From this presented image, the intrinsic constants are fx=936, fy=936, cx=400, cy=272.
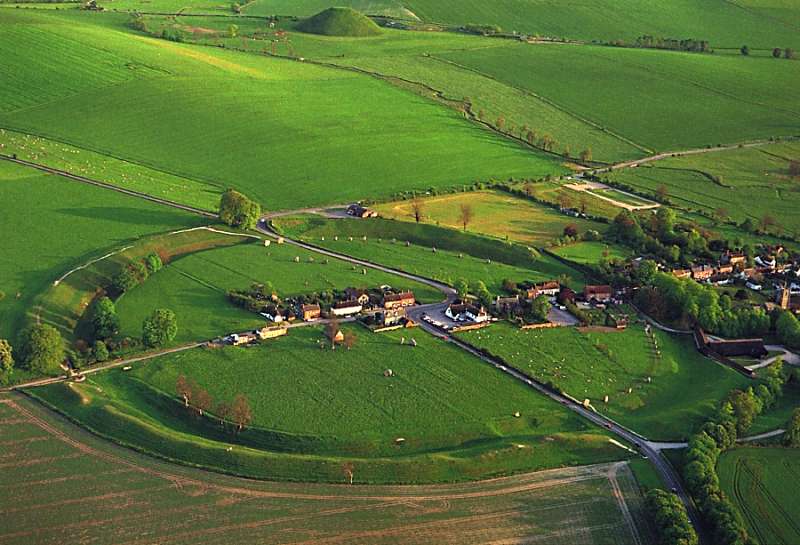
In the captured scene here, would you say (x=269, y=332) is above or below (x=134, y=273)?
below

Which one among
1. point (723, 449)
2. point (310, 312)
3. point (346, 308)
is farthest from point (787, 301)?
point (310, 312)

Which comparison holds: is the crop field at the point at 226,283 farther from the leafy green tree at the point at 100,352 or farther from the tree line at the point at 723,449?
the tree line at the point at 723,449

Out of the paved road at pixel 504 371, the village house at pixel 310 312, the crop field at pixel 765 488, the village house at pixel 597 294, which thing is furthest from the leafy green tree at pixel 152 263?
the crop field at pixel 765 488

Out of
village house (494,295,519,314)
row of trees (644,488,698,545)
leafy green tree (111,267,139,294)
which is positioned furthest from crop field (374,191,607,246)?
row of trees (644,488,698,545)

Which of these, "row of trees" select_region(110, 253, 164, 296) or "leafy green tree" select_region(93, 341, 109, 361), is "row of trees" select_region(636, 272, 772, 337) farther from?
"leafy green tree" select_region(93, 341, 109, 361)

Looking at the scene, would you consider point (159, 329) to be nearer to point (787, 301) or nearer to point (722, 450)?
point (722, 450)

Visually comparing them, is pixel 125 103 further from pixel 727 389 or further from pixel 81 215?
pixel 727 389
